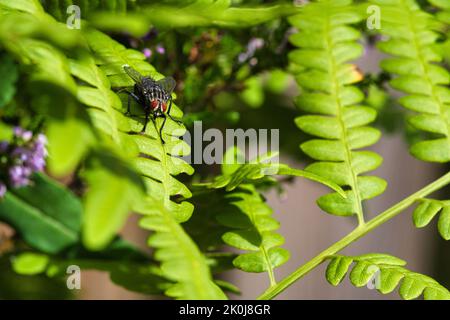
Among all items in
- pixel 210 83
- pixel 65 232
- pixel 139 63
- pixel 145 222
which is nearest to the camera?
pixel 145 222

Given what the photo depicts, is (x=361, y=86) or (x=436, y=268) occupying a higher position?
(x=361, y=86)

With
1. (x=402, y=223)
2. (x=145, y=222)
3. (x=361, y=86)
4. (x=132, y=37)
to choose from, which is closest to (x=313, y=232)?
(x=402, y=223)

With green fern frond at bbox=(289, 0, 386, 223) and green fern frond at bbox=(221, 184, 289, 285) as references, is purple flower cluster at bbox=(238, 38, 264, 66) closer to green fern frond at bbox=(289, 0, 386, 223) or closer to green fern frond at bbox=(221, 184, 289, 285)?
green fern frond at bbox=(289, 0, 386, 223)

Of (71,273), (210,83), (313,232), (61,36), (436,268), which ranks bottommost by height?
(436,268)

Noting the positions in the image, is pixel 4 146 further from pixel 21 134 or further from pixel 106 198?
pixel 106 198

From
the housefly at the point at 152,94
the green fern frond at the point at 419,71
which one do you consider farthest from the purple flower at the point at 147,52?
the green fern frond at the point at 419,71

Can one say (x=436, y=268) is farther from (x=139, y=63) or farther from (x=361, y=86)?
(x=139, y=63)

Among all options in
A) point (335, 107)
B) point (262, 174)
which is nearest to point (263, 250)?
point (262, 174)
